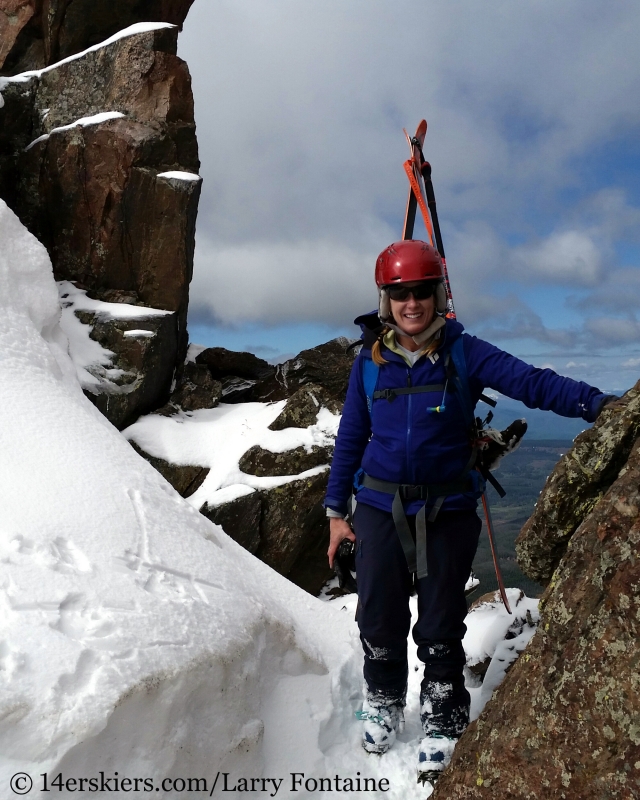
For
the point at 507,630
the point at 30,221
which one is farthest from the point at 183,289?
the point at 507,630

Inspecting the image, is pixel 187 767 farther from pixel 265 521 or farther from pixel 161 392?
pixel 161 392

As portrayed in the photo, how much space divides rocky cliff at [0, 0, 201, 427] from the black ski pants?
35.0ft

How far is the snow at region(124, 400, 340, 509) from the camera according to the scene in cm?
1148

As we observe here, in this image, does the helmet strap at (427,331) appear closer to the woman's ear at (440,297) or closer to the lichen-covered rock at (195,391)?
the woman's ear at (440,297)

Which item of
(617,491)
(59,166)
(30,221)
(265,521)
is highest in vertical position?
(59,166)

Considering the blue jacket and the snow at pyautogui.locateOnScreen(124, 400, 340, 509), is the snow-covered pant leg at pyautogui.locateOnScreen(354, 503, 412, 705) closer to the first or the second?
the blue jacket

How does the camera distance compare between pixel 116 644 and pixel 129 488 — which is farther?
pixel 129 488

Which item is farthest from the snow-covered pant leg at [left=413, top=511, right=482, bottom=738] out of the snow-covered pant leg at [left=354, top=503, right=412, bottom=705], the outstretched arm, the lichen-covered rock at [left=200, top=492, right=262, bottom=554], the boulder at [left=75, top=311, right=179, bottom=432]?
the boulder at [left=75, top=311, right=179, bottom=432]

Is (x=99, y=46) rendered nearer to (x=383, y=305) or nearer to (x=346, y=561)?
(x=383, y=305)

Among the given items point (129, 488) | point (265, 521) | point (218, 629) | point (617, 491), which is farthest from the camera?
point (265, 521)

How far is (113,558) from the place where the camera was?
146 inches

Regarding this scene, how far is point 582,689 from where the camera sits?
2637mm

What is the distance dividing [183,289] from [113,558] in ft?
39.3

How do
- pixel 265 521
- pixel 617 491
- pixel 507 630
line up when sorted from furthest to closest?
pixel 265 521 < pixel 507 630 < pixel 617 491
